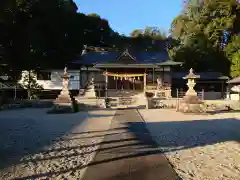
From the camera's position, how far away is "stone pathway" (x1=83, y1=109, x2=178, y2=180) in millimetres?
5398

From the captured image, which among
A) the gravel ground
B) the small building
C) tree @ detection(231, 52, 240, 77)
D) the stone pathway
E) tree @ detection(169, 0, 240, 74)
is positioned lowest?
the gravel ground

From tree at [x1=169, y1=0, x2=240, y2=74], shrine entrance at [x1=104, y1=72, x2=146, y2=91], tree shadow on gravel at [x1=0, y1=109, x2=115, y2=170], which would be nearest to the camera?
tree shadow on gravel at [x1=0, y1=109, x2=115, y2=170]

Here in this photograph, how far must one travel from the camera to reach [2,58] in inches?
1098

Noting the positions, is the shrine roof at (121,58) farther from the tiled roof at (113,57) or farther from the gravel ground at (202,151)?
the gravel ground at (202,151)

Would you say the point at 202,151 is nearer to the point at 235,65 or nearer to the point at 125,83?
the point at 125,83

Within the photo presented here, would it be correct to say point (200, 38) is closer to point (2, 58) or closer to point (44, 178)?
point (2, 58)

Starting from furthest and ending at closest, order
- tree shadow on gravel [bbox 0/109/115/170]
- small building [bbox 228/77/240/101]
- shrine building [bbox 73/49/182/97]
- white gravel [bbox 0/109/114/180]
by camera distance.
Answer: shrine building [bbox 73/49/182/97]
small building [bbox 228/77/240/101]
tree shadow on gravel [bbox 0/109/115/170]
white gravel [bbox 0/109/114/180]

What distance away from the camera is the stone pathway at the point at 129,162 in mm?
5398

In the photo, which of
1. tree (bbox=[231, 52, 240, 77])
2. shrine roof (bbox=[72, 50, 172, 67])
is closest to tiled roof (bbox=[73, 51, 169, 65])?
shrine roof (bbox=[72, 50, 172, 67])

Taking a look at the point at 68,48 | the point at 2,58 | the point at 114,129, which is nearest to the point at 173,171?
the point at 114,129

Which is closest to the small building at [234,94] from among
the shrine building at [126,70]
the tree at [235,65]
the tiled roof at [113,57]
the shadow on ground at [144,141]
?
the tree at [235,65]

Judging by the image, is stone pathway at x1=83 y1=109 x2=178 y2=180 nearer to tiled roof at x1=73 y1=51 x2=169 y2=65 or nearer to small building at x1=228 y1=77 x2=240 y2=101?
small building at x1=228 y1=77 x2=240 y2=101

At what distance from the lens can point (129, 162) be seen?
6.37m

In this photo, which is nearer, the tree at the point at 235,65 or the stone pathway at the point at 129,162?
the stone pathway at the point at 129,162
